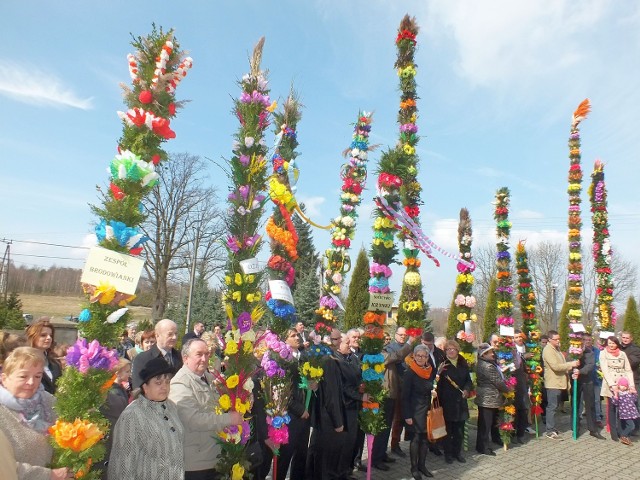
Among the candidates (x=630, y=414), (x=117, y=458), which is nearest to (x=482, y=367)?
(x=630, y=414)

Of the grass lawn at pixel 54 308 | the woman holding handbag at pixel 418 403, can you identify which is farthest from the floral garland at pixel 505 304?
the grass lawn at pixel 54 308

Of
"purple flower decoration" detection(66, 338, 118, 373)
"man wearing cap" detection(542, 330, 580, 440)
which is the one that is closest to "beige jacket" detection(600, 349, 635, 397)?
"man wearing cap" detection(542, 330, 580, 440)

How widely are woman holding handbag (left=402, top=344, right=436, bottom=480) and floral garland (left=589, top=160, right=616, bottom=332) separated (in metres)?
7.52

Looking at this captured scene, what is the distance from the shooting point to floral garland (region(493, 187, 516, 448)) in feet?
26.9

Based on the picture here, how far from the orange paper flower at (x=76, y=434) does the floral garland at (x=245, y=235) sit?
1334 millimetres

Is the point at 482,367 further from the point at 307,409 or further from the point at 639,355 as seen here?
the point at 639,355

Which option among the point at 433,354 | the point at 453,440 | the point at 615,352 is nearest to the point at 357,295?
the point at 615,352

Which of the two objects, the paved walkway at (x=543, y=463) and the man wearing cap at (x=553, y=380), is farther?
the man wearing cap at (x=553, y=380)

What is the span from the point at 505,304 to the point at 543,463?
3.21 metres

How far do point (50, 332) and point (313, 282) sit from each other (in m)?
16.2

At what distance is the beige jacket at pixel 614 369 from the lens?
9.05m

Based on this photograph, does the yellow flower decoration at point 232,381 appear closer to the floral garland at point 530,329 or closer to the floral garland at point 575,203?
the floral garland at point 530,329

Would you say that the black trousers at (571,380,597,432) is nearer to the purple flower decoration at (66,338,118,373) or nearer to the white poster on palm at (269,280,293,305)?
the white poster on palm at (269,280,293,305)

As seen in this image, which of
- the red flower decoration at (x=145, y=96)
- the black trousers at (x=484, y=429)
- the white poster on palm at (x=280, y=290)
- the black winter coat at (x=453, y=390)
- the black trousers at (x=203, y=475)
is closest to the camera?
the red flower decoration at (x=145, y=96)
